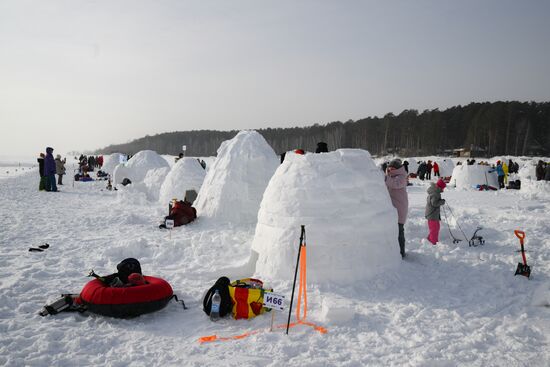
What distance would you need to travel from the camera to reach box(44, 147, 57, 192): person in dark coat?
14312mm

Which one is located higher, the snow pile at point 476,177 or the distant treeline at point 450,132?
the distant treeline at point 450,132

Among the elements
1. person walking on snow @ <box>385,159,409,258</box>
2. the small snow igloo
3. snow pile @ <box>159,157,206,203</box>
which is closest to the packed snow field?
the small snow igloo

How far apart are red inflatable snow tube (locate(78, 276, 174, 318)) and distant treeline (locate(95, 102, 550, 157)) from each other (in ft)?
150

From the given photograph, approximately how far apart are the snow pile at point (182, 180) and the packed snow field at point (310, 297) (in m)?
3.87

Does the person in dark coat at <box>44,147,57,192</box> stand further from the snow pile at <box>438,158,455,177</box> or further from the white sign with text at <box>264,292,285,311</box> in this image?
the snow pile at <box>438,158,455,177</box>

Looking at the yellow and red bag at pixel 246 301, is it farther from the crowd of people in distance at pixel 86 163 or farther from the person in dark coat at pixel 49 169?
the crowd of people in distance at pixel 86 163

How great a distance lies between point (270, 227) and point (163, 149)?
A: 287 ft

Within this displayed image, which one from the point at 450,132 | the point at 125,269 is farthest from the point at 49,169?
the point at 450,132

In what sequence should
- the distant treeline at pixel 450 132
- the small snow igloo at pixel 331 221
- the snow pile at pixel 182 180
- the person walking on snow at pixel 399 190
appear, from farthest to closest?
the distant treeline at pixel 450 132 < the snow pile at pixel 182 180 < the person walking on snow at pixel 399 190 < the small snow igloo at pixel 331 221

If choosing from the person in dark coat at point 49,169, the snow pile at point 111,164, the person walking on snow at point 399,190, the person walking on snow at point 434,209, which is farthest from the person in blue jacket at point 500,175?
the snow pile at point 111,164

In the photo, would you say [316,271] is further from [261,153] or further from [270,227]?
[261,153]

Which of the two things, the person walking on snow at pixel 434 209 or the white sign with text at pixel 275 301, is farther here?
the person walking on snow at pixel 434 209

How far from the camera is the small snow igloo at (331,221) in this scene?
16.0 feet

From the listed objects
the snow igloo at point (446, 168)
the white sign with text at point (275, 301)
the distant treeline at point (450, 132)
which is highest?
the distant treeline at point (450, 132)
